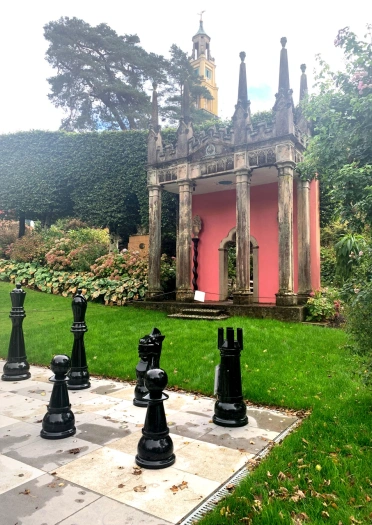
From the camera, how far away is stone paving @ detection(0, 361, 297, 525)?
2.48 m

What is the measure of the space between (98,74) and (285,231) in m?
20.7

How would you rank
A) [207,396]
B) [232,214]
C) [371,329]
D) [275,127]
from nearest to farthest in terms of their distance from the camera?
1. [371,329]
2. [207,396]
3. [275,127]
4. [232,214]

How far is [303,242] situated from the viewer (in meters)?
11.8

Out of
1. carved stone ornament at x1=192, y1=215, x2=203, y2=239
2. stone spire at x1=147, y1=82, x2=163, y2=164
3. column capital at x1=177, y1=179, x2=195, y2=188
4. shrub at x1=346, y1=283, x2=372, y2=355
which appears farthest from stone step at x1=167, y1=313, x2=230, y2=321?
shrub at x1=346, y1=283, x2=372, y2=355

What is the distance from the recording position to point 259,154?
1093 centimetres

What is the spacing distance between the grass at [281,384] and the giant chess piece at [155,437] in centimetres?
65

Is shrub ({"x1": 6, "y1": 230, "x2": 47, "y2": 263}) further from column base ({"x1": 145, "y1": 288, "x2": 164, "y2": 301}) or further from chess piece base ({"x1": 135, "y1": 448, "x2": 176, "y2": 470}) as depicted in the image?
chess piece base ({"x1": 135, "y1": 448, "x2": 176, "y2": 470})

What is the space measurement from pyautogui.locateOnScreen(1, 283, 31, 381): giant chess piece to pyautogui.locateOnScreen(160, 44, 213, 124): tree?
82.2 feet

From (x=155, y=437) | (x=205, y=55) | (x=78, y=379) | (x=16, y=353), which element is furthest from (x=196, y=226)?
(x=205, y=55)

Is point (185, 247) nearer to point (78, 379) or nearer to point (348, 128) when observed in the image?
point (78, 379)

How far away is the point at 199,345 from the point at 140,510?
4.97 m

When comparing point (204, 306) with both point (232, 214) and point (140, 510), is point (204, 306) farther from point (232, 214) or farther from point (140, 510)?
point (140, 510)

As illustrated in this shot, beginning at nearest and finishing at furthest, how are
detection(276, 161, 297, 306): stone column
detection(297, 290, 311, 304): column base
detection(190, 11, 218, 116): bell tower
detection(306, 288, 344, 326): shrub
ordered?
detection(306, 288, 344, 326): shrub, detection(276, 161, 297, 306): stone column, detection(297, 290, 311, 304): column base, detection(190, 11, 218, 116): bell tower

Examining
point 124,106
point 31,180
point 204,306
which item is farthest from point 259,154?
point 124,106
